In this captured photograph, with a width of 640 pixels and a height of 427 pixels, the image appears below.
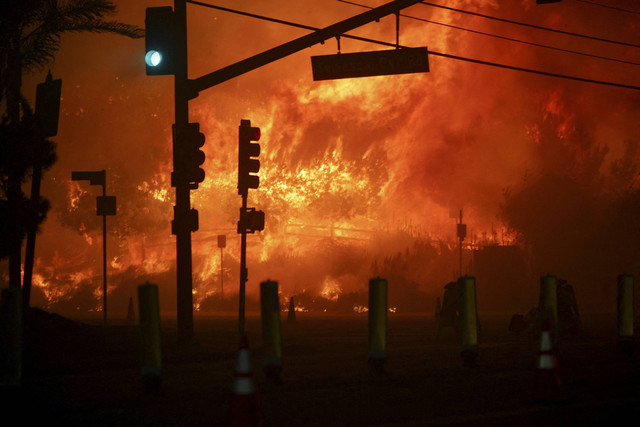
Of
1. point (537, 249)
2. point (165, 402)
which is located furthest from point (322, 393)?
point (537, 249)

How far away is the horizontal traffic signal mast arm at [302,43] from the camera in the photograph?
16.5 meters

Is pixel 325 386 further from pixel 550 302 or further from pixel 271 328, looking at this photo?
pixel 550 302

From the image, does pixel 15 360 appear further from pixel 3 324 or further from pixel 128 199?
pixel 128 199

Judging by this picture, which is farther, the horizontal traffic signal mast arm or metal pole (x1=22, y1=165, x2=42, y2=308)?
metal pole (x1=22, y1=165, x2=42, y2=308)

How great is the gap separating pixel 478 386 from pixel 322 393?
186cm

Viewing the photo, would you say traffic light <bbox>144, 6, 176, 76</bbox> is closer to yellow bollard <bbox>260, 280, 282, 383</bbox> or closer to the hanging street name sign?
the hanging street name sign

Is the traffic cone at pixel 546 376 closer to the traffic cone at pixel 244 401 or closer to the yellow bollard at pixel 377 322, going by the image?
the yellow bollard at pixel 377 322

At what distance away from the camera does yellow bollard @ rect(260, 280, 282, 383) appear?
10.3 meters

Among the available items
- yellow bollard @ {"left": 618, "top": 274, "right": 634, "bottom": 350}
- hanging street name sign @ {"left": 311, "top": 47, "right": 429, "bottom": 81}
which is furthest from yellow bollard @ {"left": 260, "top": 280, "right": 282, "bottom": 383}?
hanging street name sign @ {"left": 311, "top": 47, "right": 429, "bottom": 81}

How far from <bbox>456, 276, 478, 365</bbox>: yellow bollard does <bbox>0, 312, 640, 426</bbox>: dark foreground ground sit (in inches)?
9.7

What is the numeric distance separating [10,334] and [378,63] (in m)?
10.4

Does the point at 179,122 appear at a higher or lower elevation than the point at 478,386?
higher

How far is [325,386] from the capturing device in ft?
34.0

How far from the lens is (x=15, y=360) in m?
9.16
